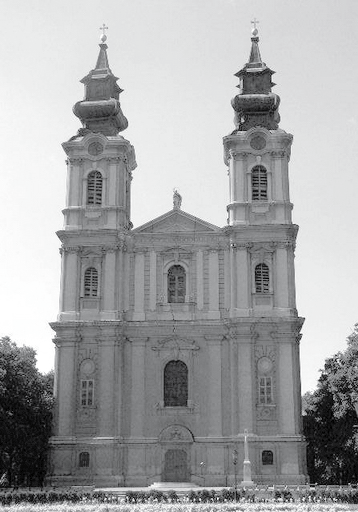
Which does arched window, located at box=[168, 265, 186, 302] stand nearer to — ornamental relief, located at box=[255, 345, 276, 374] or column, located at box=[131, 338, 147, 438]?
column, located at box=[131, 338, 147, 438]

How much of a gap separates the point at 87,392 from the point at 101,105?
16539mm

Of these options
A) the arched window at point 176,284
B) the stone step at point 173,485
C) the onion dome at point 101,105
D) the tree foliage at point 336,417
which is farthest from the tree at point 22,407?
the tree foliage at point 336,417

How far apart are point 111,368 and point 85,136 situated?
13461 mm

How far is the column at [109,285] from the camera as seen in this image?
4262cm

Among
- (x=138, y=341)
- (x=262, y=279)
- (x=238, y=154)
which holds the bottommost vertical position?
(x=138, y=341)

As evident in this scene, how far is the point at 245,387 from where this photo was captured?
40.9 meters

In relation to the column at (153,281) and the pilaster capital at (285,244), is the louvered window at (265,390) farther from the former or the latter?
the pilaster capital at (285,244)

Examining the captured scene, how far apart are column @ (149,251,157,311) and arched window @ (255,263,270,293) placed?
552 centimetres

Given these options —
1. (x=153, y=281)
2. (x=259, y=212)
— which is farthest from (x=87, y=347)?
(x=259, y=212)

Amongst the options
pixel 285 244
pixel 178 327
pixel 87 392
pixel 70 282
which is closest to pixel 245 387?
pixel 178 327

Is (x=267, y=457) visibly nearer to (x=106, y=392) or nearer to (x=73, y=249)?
(x=106, y=392)

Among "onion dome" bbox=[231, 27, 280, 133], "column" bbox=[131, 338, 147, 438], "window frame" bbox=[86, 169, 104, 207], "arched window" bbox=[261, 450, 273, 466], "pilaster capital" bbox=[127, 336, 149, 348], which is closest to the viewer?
"arched window" bbox=[261, 450, 273, 466]

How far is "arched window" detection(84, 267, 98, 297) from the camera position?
43.5m

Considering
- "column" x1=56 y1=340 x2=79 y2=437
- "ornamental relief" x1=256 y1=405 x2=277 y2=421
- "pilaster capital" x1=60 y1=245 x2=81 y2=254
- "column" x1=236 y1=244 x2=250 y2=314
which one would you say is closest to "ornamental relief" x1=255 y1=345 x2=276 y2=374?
"ornamental relief" x1=256 y1=405 x2=277 y2=421
